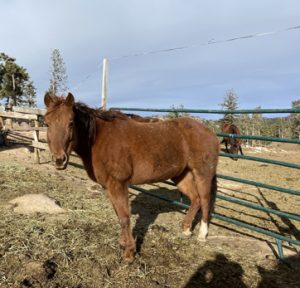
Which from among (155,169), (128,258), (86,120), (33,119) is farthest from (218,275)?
(33,119)

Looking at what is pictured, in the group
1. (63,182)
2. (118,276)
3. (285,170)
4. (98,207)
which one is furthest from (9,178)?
(285,170)

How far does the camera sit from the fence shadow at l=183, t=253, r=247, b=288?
312 cm

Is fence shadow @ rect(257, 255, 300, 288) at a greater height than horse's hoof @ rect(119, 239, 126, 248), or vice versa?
horse's hoof @ rect(119, 239, 126, 248)

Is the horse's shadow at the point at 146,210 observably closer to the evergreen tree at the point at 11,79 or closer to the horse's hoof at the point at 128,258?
the horse's hoof at the point at 128,258

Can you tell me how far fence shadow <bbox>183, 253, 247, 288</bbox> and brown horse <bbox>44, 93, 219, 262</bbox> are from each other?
0.66 metres

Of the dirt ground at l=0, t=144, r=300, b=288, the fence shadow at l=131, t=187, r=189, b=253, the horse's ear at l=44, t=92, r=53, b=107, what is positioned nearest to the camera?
the dirt ground at l=0, t=144, r=300, b=288

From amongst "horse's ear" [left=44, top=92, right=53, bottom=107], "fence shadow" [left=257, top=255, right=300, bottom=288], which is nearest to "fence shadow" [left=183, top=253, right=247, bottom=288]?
"fence shadow" [left=257, top=255, right=300, bottom=288]

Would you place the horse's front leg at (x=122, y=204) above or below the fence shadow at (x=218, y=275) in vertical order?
above

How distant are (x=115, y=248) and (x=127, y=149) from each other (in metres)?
1.08

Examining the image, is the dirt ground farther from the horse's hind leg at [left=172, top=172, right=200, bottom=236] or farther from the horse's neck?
the horse's neck

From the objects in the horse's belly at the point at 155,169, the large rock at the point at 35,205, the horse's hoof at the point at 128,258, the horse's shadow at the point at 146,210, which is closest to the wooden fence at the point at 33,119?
the horse's shadow at the point at 146,210

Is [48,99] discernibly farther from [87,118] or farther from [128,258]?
[128,258]

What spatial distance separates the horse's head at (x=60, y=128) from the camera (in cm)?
308

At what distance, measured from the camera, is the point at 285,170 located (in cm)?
1179
